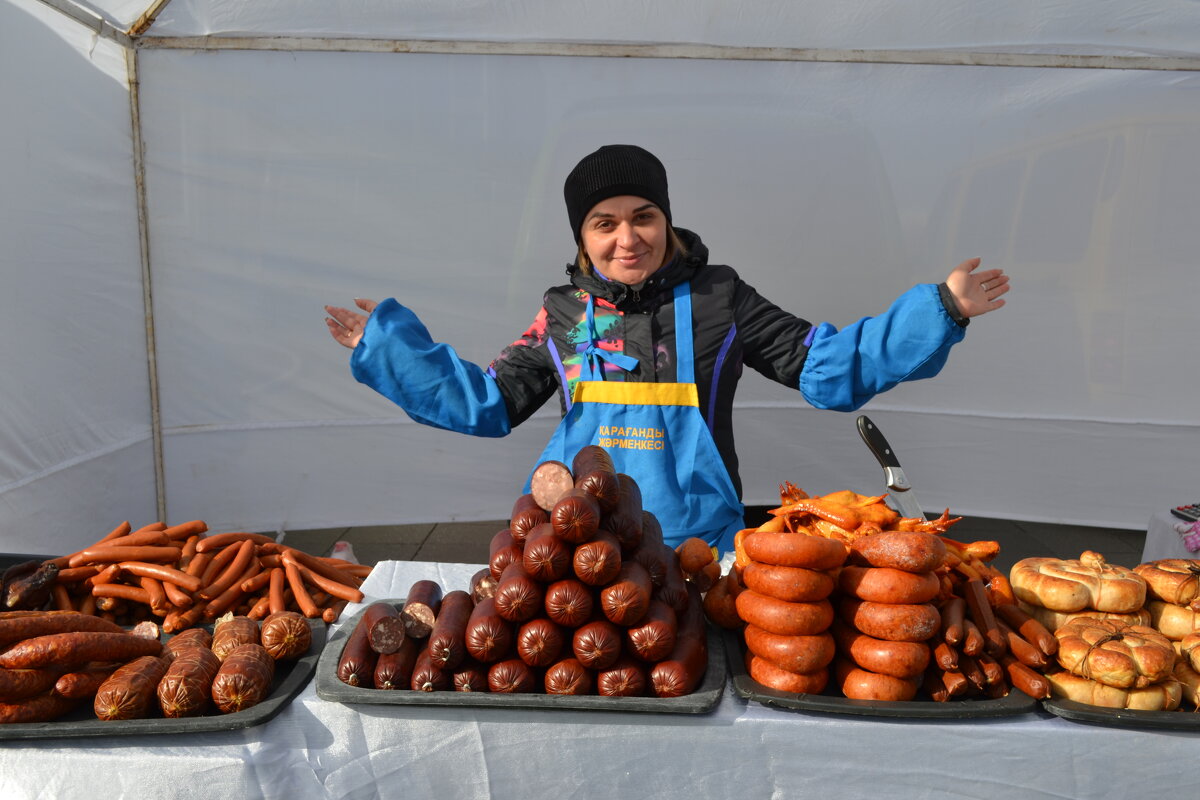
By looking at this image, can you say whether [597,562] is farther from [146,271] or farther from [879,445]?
[146,271]

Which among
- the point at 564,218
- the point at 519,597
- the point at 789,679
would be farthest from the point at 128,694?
the point at 564,218

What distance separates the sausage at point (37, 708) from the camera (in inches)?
69.1

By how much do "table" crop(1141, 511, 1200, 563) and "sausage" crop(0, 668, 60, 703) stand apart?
162 inches

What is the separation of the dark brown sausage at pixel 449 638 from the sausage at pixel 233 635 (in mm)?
534

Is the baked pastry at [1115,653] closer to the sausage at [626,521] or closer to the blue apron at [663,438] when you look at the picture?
the sausage at [626,521]

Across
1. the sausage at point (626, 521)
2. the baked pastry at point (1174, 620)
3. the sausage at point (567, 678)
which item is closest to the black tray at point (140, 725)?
the sausage at point (567, 678)

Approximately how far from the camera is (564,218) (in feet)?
17.2

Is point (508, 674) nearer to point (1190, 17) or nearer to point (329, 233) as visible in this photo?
point (329, 233)

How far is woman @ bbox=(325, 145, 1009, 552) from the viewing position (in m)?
2.67

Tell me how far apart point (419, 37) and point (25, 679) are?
162 inches

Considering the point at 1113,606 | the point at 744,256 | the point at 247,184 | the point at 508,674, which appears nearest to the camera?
the point at 508,674

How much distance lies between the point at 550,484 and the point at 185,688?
0.88 m

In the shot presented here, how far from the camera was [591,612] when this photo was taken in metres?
1.78

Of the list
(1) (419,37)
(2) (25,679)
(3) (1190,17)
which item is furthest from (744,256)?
(2) (25,679)
